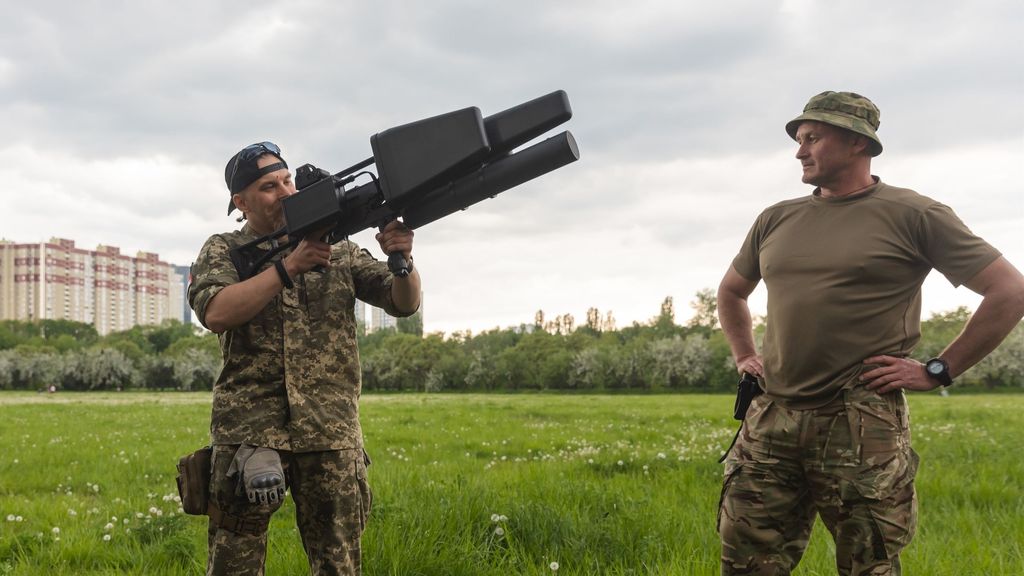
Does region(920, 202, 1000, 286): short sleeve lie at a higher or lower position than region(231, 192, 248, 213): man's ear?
lower

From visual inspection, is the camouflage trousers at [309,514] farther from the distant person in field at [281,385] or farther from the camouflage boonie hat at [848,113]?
the camouflage boonie hat at [848,113]

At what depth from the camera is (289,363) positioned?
11.8 feet

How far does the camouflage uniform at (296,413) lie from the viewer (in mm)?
3496

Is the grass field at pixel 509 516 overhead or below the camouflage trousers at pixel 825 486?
below

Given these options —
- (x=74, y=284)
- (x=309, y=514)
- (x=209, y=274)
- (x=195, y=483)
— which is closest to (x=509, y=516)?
(x=309, y=514)

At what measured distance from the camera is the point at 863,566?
→ 3475mm

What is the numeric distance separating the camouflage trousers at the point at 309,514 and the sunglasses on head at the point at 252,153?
4.65ft

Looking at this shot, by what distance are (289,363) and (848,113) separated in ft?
10.1

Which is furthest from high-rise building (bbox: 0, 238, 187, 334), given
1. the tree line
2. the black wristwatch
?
the black wristwatch

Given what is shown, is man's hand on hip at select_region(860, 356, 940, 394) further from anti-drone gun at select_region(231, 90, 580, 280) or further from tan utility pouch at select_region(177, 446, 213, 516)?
tan utility pouch at select_region(177, 446, 213, 516)

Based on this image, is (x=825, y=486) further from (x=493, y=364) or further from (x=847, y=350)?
(x=493, y=364)

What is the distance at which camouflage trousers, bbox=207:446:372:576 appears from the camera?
3.47 metres

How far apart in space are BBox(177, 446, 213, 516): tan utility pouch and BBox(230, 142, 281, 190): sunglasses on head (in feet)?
4.61

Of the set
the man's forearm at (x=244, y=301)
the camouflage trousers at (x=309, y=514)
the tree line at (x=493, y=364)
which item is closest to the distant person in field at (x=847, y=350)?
the camouflage trousers at (x=309, y=514)
